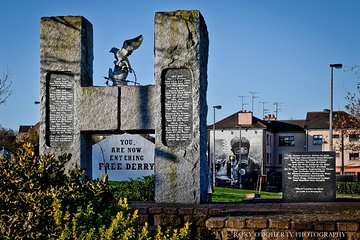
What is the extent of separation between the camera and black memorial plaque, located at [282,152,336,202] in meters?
14.1

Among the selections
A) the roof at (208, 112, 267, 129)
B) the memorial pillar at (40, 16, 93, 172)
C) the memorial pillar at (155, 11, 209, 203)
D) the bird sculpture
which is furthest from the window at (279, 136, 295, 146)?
the memorial pillar at (155, 11, 209, 203)

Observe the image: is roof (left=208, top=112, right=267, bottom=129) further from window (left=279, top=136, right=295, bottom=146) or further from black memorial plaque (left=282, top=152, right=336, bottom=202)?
black memorial plaque (left=282, top=152, right=336, bottom=202)

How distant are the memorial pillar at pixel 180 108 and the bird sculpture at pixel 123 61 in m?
1.42

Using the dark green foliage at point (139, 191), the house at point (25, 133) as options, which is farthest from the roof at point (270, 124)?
the dark green foliage at point (139, 191)

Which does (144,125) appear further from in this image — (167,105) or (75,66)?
(75,66)

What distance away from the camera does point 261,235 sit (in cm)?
946

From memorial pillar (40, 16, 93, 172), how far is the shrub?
6.38m

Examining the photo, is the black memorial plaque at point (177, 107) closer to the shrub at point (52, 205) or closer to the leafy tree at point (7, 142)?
the shrub at point (52, 205)

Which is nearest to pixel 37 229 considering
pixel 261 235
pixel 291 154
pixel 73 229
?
pixel 73 229

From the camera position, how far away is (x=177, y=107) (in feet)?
41.2

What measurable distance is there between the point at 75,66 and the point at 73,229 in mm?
→ 7748

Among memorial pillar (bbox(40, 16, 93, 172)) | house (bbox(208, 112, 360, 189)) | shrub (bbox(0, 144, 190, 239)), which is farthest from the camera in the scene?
house (bbox(208, 112, 360, 189))

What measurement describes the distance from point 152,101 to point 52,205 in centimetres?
660

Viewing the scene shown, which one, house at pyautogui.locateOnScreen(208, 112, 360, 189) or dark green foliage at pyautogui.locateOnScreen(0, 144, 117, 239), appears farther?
house at pyautogui.locateOnScreen(208, 112, 360, 189)
